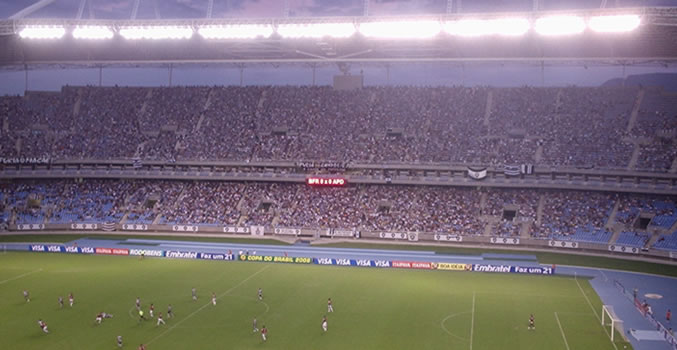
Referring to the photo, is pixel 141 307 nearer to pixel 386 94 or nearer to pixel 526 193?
pixel 526 193

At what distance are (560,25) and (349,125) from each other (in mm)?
25377

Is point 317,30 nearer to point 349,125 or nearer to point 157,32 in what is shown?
point 157,32

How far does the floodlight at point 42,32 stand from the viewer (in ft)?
175

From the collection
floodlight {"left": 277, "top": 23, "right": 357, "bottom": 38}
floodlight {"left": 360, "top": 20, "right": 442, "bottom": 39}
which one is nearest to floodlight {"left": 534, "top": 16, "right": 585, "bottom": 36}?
floodlight {"left": 360, "top": 20, "right": 442, "bottom": 39}

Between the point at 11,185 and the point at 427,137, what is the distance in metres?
46.4

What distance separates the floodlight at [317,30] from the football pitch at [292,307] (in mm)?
20026

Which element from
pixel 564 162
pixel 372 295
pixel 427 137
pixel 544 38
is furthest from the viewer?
pixel 427 137

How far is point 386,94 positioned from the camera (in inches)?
2653

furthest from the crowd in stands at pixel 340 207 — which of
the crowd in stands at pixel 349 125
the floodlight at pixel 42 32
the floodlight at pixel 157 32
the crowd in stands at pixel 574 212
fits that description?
the floodlight at pixel 42 32

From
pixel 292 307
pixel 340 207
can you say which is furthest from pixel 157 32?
pixel 292 307

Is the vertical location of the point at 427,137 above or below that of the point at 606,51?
below

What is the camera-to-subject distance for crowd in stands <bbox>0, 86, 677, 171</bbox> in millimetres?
56812

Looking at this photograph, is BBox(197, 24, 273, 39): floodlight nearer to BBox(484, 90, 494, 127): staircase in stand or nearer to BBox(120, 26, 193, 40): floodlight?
BBox(120, 26, 193, 40): floodlight

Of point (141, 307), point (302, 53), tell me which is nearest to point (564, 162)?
point (302, 53)
